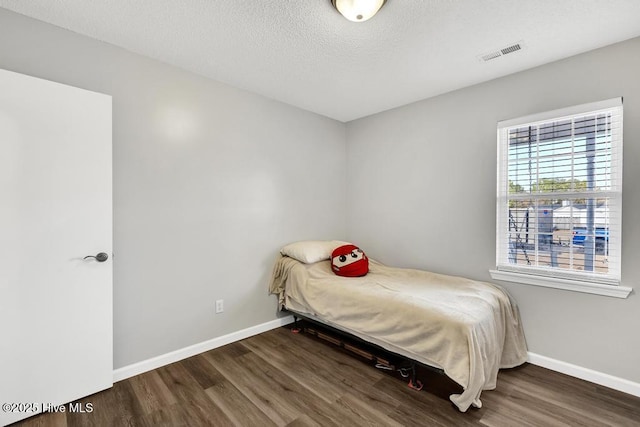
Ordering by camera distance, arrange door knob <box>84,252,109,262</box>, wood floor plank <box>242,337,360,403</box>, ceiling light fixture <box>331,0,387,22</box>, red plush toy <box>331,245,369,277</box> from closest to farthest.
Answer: ceiling light fixture <box>331,0,387,22</box> < door knob <box>84,252,109,262</box> < wood floor plank <box>242,337,360,403</box> < red plush toy <box>331,245,369,277</box>

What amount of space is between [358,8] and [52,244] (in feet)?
7.78

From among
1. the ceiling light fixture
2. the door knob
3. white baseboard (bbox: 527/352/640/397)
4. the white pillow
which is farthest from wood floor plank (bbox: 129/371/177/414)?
white baseboard (bbox: 527/352/640/397)

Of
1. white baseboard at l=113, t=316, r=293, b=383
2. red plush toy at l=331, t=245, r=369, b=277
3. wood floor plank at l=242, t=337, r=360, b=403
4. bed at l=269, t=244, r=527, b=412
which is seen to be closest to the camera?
bed at l=269, t=244, r=527, b=412

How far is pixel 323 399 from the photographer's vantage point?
6.57ft

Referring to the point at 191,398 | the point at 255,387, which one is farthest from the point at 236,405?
the point at 191,398

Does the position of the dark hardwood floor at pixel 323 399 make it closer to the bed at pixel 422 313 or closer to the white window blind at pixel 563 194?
the bed at pixel 422 313

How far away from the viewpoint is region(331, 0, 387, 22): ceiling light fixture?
165 centimetres

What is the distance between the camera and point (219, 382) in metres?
2.20

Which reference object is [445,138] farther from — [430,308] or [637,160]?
[430,308]

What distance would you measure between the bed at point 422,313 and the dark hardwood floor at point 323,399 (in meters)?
0.18

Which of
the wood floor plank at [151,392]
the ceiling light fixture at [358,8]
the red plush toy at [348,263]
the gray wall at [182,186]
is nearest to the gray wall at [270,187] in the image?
the gray wall at [182,186]

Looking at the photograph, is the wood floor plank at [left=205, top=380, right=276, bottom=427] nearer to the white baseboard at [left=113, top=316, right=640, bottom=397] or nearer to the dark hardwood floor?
the dark hardwood floor

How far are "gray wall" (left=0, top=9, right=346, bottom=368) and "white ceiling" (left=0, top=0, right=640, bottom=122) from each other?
175 mm

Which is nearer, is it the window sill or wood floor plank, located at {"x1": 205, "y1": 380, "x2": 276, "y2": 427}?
wood floor plank, located at {"x1": 205, "y1": 380, "x2": 276, "y2": 427}
